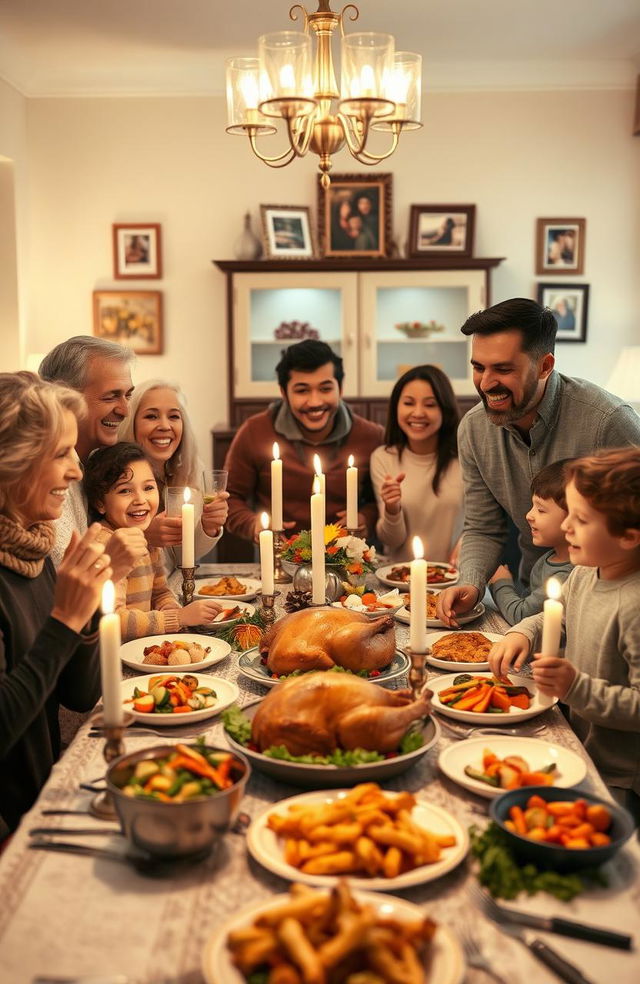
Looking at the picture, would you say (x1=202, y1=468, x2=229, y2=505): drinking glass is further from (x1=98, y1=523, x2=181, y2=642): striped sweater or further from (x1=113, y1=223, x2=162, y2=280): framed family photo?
(x1=113, y1=223, x2=162, y2=280): framed family photo

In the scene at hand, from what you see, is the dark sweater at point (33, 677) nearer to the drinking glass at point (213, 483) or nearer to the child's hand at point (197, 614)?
the child's hand at point (197, 614)

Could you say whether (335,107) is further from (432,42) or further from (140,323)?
Result: (140,323)

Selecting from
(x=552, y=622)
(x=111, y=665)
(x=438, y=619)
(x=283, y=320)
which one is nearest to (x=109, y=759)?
(x=111, y=665)

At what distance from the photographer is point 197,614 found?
2.26 metres

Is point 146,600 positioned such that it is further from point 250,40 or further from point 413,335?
point 250,40

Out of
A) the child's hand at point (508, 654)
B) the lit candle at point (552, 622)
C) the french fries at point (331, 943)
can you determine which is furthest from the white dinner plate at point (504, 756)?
the french fries at point (331, 943)

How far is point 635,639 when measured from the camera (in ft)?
5.66

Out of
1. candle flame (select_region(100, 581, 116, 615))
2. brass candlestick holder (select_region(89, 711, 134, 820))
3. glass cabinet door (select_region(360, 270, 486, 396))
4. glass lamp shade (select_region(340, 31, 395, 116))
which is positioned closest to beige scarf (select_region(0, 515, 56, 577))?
candle flame (select_region(100, 581, 116, 615))

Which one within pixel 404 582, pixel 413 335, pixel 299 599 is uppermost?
pixel 413 335

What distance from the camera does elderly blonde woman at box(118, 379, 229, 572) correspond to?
9.95ft

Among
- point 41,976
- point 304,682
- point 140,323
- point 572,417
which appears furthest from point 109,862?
point 140,323

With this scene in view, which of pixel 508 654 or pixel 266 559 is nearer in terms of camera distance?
pixel 508 654

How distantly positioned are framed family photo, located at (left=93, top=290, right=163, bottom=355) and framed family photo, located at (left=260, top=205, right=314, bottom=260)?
83 centimetres

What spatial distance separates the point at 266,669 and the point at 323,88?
1.70m
